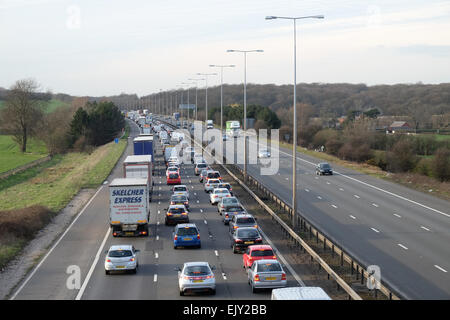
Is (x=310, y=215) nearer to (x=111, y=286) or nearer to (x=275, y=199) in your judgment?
(x=275, y=199)

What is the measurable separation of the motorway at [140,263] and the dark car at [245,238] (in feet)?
1.60

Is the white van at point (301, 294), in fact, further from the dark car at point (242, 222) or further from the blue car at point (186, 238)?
the dark car at point (242, 222)

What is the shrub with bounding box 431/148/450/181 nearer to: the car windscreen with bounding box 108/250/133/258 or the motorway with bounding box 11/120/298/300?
the motorway with bounding box 11/120/298/300

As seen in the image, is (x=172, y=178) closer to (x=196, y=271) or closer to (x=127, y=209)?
(x=127, y=209)

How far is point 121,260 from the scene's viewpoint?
24516mm

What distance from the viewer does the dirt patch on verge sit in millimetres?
23984

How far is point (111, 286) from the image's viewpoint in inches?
898

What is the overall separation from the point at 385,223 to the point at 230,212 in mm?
9183

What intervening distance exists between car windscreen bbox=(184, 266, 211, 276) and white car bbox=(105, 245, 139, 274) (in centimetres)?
400

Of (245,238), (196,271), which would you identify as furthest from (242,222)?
(196,271)

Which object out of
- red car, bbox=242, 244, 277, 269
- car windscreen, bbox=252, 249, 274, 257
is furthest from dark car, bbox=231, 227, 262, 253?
car windscreen, bbox=252, 249, 274, 257

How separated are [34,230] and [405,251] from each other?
20.1m

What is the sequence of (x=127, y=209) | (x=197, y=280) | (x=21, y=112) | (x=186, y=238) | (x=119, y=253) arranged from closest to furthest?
(x=197, y=280) < (x=119, y=253) < (x=186, y=238) < (x=127, y=209) < (x=21, y=112)
